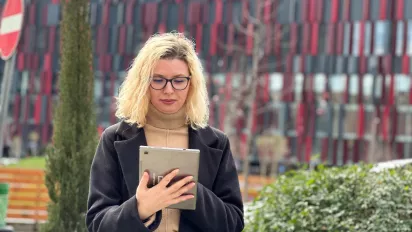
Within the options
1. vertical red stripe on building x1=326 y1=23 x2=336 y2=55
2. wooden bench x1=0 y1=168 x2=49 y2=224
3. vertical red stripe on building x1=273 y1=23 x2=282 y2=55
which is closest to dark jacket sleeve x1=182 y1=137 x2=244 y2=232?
wooden bench x1=0 y1=168 x2=49 y2=224

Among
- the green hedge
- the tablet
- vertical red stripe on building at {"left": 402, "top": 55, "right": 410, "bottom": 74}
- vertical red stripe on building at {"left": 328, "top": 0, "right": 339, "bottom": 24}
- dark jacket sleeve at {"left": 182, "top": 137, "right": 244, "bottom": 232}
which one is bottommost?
the green hedge

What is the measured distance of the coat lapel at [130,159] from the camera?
291cm

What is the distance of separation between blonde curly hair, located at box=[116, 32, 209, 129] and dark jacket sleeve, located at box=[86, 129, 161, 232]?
5.0 inches

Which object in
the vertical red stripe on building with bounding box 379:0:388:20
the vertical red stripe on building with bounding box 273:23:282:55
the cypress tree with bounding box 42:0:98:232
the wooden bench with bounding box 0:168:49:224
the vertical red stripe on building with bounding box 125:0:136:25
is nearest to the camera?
the cypress tree with bounding box 42:0:98:232

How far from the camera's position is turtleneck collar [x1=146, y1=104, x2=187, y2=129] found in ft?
9.78

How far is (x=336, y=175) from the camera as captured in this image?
22.2ft

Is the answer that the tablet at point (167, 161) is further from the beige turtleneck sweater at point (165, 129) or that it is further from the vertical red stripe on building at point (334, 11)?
the vertical red stripe on building at point (334, 11)

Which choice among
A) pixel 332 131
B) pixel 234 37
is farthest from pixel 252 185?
pixel 234 37

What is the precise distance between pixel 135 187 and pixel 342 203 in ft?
12.3

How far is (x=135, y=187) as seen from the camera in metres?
2.91

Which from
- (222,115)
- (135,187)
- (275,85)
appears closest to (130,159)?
(135,187)

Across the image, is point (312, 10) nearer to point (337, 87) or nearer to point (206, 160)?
point (337, 87)

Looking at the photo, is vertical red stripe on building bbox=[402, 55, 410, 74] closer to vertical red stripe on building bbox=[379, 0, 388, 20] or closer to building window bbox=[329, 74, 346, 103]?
vertical red stripe on building bbox=[379, 0, 388, 20]

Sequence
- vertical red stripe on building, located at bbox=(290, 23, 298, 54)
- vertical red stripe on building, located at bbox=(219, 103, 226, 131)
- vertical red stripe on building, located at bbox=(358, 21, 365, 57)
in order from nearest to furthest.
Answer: vertical red stripe on building, located at bbox=(358, 21, 365, 57) → vertical red stripe on building, located at bbox=(219, 103, 226, 131) → vertical red stripe on building, located at bbox=(290, 23, 298, 54)
